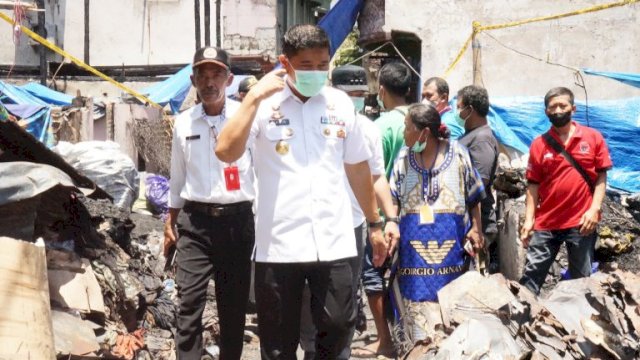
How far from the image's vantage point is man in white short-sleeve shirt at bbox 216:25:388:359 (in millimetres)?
3756

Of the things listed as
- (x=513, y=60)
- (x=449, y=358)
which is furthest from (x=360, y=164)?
(x=513, y=60)

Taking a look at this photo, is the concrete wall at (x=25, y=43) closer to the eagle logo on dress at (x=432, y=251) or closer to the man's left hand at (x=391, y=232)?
the eagle logo on dress at (x=432, y=251)

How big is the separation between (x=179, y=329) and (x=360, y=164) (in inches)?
62.4

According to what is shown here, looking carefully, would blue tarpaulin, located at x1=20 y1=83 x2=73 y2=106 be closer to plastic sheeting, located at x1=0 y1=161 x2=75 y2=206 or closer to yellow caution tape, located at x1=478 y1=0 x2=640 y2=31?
yellow caution tape, located at x1=478 y1=0 x2=640 y2=31

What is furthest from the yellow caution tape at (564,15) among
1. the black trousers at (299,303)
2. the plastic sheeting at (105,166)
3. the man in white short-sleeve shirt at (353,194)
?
the black trousers at (299,303)

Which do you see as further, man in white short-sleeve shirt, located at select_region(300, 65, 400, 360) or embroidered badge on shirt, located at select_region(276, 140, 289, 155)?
man in white short-sleeve shirt, located at select_region(300, 65, 400, 360)

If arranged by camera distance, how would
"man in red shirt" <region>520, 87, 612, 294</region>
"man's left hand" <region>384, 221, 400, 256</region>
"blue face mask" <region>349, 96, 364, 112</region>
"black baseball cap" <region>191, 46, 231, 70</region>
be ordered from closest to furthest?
"man's left hand" <region>384, 221, 400, 256</region> < "black baseball cap" <region>191, 46, 231, 70</region> < "blue face mask" <region>349, 96, 364, 112</region> < "man in red shirt" <region>520, 87, 612, 294</region>

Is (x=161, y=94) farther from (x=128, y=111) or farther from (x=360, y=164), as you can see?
(x=360, y=164)

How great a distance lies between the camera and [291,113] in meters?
3.84

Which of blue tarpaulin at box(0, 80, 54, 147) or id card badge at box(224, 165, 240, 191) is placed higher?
blue tarpaulin at box(0, 80, 54, 147)

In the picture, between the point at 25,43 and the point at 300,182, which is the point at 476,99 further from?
the point at 25,43

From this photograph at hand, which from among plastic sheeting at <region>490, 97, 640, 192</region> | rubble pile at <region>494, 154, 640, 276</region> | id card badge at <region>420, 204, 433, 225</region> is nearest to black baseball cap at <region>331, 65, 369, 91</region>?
id card badge at <region>420, 204, 433, 225</region>

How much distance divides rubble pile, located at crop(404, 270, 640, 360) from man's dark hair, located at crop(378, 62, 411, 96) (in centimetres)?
174

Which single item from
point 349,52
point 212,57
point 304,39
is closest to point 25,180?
point 212,57
